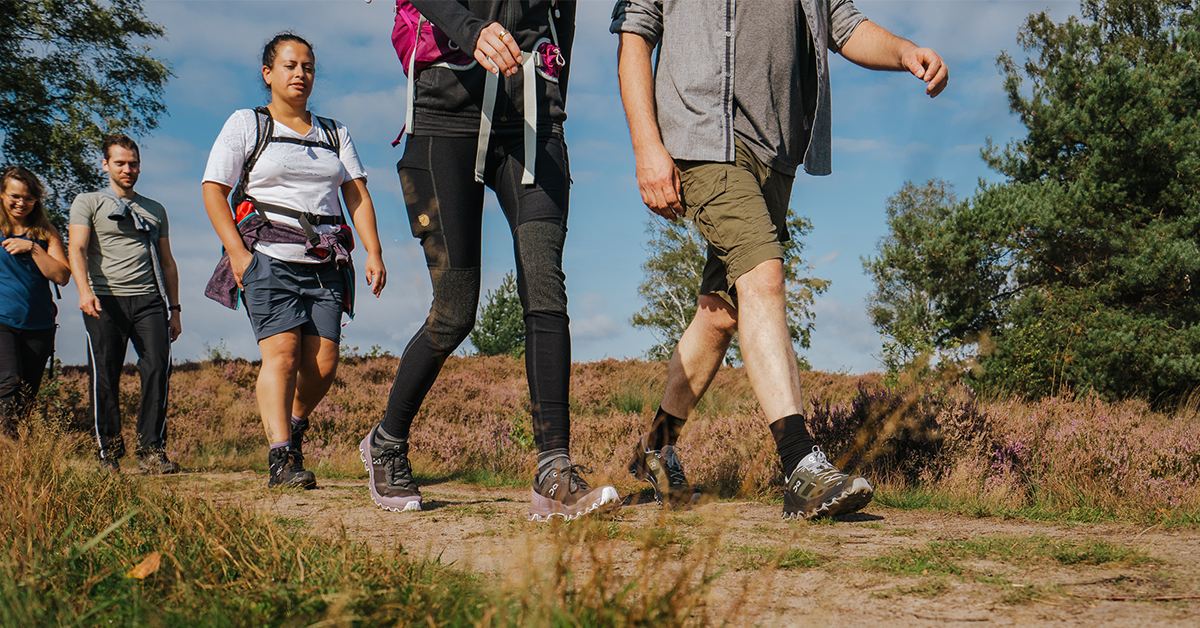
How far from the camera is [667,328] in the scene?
34.5 meters

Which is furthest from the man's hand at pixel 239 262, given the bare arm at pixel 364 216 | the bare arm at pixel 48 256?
the bare arm at pixel 48 256

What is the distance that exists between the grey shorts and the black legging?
1122 millimetres

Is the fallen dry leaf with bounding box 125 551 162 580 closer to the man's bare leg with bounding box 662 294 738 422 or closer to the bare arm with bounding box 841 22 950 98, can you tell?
the man's bare leg with bounding box 662 294 738 422

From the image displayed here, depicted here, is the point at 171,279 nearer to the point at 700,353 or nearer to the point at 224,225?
the point at 224,225

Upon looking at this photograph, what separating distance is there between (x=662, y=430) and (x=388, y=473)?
1.21 meters

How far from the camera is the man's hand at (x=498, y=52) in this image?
8.34 feet

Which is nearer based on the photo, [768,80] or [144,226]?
[768,80]

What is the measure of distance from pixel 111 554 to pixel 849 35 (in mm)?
3301

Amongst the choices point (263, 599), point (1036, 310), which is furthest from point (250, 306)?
point (1036, 310)

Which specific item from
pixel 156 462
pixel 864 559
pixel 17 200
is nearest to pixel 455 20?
pixel 864 559

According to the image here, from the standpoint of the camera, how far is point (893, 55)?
3141mm

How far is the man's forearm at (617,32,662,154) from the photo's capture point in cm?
303

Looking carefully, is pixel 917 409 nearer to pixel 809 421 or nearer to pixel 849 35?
pixel 809 421

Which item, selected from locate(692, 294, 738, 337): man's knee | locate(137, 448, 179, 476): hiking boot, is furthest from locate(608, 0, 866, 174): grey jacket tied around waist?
locate(137, 448, 179, 476): hiking boot
